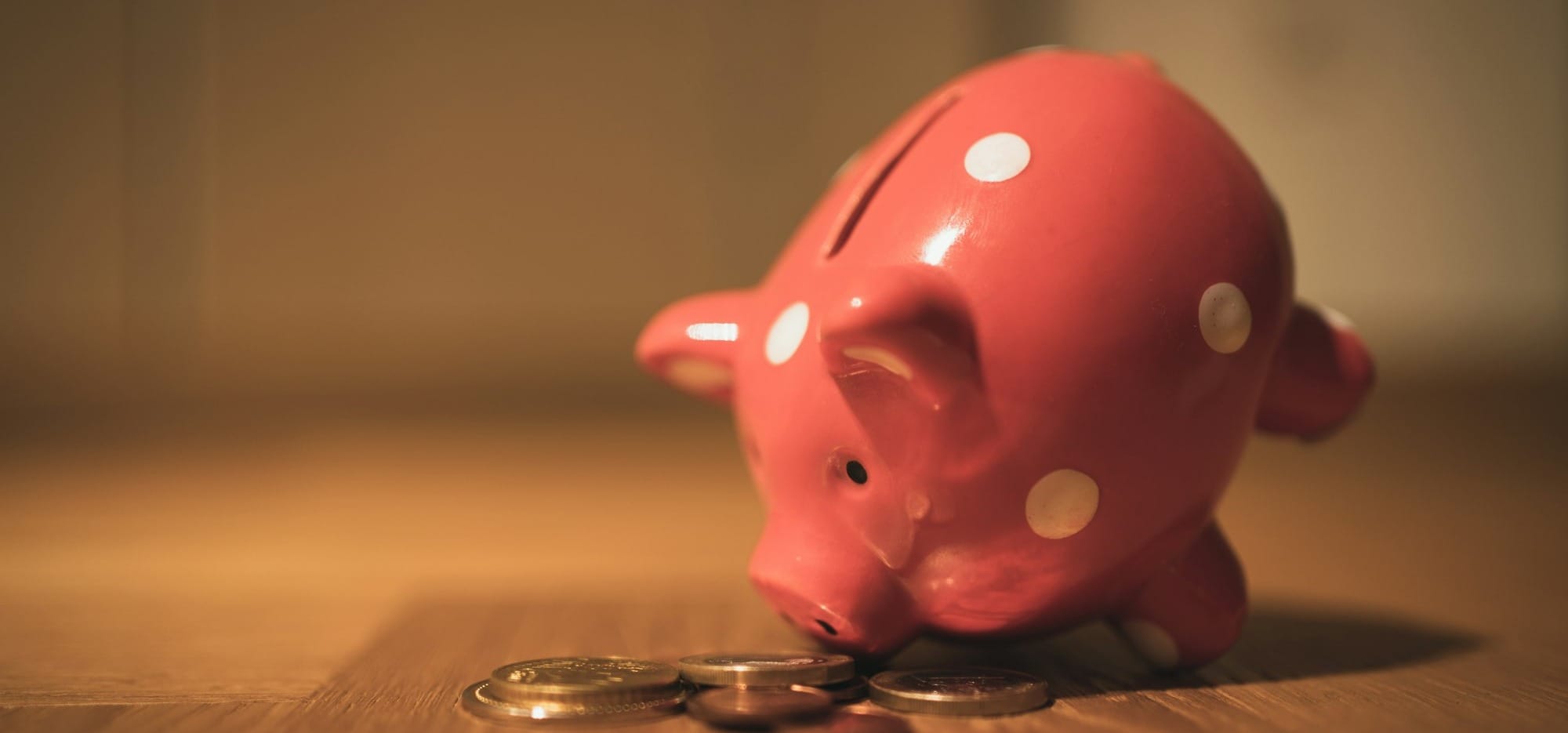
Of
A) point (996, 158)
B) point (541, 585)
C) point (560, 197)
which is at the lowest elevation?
point (541, 585)

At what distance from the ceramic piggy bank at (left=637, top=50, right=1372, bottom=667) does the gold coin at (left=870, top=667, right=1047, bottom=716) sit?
3 cm

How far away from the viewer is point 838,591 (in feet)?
2.21

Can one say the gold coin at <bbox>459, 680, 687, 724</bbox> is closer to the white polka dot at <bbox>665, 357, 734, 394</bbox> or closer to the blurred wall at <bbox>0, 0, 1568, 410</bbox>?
the white polka dot at <bbox>665, 357, 734, 394</bbox>

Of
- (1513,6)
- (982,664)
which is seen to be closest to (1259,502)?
(982,664)

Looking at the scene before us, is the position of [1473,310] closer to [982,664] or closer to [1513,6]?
[1513,6]

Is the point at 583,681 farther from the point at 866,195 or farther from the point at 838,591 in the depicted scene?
the point at 866,195

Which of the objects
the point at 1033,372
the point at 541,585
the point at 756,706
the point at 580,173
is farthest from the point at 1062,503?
the point at 580,173

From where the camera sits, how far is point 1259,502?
1671 mm

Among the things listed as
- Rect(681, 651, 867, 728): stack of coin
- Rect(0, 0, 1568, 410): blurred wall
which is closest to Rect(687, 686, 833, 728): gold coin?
Rect(681, 651, 867, 728): stack of coin

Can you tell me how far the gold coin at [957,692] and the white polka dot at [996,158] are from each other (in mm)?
239

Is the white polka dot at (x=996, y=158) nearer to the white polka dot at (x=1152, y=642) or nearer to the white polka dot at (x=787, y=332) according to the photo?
the white polka dot at (x=787, y=332)

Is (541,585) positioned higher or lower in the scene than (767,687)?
higher

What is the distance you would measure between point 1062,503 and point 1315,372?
0.19 meters

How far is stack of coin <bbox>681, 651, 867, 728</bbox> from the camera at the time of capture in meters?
0.60
